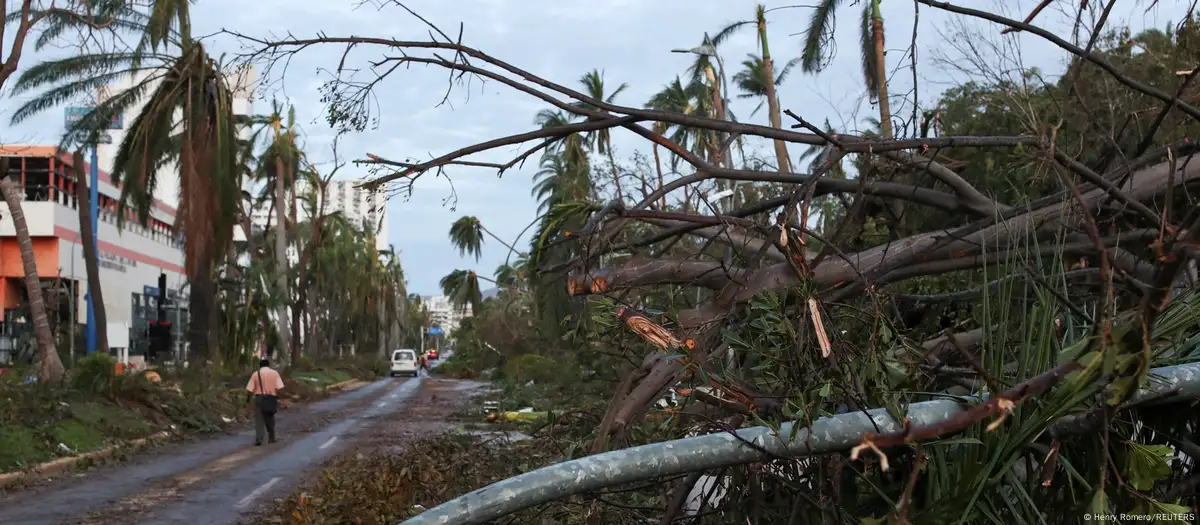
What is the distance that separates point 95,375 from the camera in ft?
65.6

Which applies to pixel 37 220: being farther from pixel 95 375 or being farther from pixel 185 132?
pixel 95 375

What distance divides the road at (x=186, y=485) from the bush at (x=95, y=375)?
6.93 feet

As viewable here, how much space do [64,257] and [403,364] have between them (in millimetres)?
21795

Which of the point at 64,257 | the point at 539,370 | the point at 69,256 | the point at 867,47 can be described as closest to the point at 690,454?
the point at 867,47

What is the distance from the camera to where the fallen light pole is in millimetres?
2561

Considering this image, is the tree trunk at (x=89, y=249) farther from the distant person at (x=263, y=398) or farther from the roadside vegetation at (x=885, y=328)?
the roadside vegetation at (x=885, y=328)

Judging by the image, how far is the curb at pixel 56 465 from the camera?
13242 millimetres

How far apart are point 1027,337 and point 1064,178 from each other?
0.57 metres

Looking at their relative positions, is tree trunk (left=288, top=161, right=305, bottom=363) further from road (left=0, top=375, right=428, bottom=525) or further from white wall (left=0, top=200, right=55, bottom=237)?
road (left=0, top=375, right=428, bottom=525)

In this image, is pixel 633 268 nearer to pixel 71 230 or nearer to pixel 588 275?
pixel 588 275

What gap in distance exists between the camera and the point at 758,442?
2.90 meters

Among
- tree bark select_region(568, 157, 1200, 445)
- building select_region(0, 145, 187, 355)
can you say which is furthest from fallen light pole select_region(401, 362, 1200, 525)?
building select_region(0, 145, 187, 355)

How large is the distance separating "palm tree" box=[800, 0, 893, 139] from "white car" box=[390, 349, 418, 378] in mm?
49497

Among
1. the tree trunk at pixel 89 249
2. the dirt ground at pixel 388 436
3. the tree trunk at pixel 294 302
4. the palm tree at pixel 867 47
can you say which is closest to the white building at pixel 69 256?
the tree trunk at pixel 294 302
